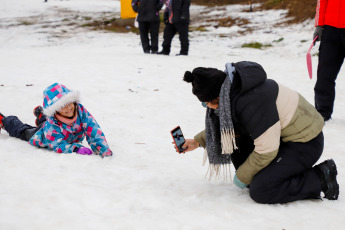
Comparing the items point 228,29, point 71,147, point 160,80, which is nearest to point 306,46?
point 228,29

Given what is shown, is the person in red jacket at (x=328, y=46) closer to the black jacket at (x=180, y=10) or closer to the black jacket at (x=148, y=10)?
the black jacket at (x=180, y=10)

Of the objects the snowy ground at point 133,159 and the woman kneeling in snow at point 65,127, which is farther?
the woman kneeling in snow at point 65,127

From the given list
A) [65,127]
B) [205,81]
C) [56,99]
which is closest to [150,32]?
[65,127]

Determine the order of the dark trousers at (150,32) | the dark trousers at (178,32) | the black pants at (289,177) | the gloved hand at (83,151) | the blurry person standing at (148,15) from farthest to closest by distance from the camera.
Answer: the dark trousers at (150,32), the blurry person standing at (148,15), the dark trousers at (178,32), the gloved hand at (83,151), the black pants at (289,177)

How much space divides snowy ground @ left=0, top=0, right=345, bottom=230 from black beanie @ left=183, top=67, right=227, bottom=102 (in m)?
0.83

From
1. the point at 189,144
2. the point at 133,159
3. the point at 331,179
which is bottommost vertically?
the point at 133,159

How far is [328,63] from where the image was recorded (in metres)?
4.62

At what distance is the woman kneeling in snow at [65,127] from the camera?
3445mm

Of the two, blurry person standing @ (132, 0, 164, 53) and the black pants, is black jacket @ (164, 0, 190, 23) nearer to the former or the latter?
blurry person standing @ (132, 0, 164, 53)

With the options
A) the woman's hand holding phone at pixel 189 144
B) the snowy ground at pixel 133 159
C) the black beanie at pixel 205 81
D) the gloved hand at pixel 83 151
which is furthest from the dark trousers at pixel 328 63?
the gloved hand at pixel 83 151

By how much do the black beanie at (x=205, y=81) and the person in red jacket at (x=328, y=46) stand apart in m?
2.62

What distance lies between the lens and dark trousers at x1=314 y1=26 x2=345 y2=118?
450 cm

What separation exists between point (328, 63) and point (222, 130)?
2.71 meters

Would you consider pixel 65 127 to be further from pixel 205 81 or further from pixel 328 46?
pixel 328 46
